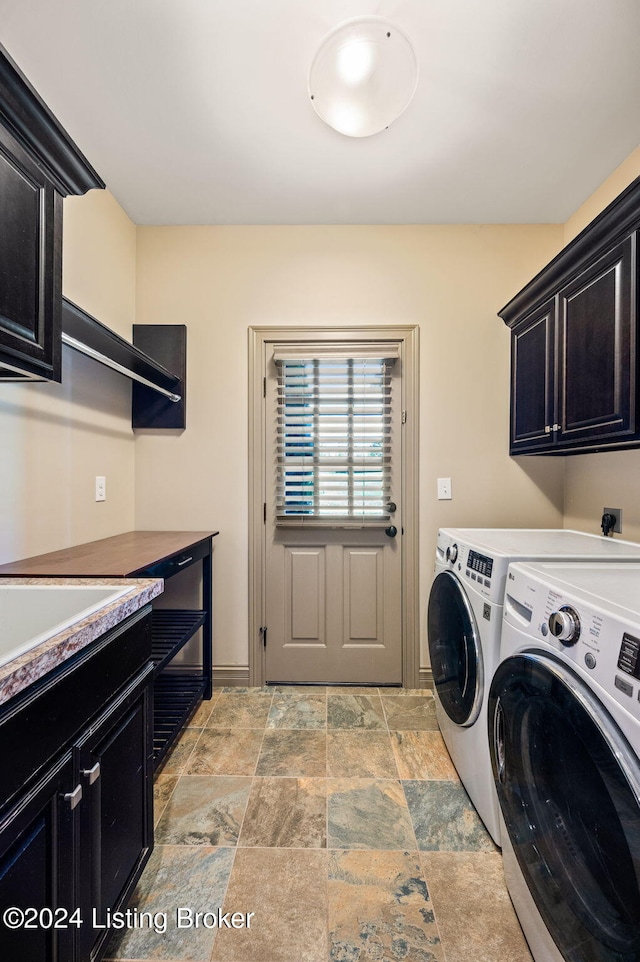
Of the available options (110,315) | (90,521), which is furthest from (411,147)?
(90,521)

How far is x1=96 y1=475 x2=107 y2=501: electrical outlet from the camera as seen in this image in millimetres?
2084

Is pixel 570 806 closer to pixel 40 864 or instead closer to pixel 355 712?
pixel 40 864

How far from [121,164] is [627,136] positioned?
228 cm

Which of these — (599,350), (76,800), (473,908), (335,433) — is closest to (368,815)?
(473,908)

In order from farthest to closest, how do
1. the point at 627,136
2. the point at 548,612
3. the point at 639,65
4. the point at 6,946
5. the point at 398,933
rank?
the point at 627,136 < the point at 639,65 < the point at 398,933 < the point at 548,612 < the point at 6,946

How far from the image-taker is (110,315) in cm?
220

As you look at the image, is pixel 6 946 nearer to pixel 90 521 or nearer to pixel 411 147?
pixel 90 521

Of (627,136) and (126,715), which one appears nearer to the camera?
(126,715)

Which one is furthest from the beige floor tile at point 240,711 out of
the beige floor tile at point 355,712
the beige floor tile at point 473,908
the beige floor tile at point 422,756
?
the beige floor tile at point 473,908

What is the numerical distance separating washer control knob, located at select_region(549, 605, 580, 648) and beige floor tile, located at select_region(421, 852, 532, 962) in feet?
2.98

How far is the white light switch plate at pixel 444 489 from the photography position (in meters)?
2.41

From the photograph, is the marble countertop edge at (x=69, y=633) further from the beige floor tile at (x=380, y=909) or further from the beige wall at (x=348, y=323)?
the beige wall at (x=348, y=323)

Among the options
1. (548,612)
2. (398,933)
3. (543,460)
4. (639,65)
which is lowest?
(398,933)

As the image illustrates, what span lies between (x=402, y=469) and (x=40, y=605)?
1.84m
